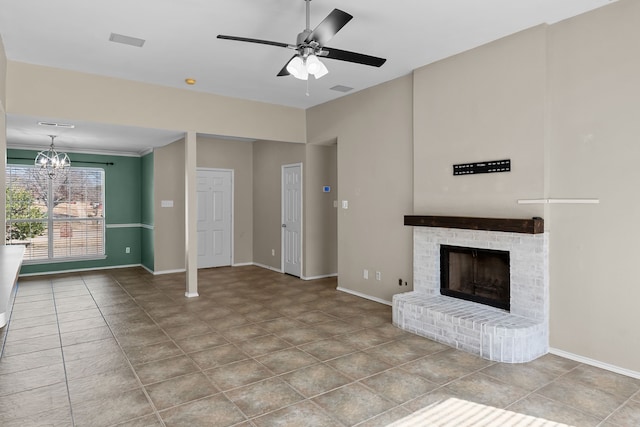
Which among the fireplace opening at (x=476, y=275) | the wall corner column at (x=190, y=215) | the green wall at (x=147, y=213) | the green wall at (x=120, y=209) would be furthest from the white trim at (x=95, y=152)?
the fireplace opening at (x=476, y=275)

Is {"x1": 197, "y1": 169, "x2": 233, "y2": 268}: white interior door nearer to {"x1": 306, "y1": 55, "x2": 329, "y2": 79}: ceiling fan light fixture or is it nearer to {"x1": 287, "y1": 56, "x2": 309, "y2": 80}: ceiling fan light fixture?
{"x1": 287, "y1": 56, "x2": 309, "y2": 80}: ceiling fan light fixture

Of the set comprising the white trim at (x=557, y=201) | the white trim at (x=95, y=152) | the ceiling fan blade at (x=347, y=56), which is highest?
the ceiling fan blade at (x=347, y=56)

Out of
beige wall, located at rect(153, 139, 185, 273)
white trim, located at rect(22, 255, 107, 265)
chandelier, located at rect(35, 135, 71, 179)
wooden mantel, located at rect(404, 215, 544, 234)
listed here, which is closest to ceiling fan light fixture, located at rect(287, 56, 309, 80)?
wooden mantel, located at rect(404, 215, 544, 234)

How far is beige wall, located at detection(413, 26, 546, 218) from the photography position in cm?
361

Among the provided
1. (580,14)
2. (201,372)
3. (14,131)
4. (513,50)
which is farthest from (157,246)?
(580,14)

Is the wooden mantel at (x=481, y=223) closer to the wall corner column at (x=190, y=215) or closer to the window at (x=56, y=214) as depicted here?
the wall corner column at (x=190, y=215)

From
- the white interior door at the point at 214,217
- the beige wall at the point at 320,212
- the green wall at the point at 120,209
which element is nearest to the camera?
the beige wall at the point at 320,212

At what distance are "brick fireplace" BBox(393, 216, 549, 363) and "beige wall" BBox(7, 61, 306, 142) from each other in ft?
10.6

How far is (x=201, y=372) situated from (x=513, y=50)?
13.0 feet

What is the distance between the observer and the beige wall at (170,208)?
7.27 meters

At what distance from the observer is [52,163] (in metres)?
6.68

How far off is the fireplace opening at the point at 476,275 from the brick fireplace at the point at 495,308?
76 millimetres

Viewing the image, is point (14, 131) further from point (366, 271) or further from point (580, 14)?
point (580, 14)

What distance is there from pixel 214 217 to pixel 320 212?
94.5 inches
